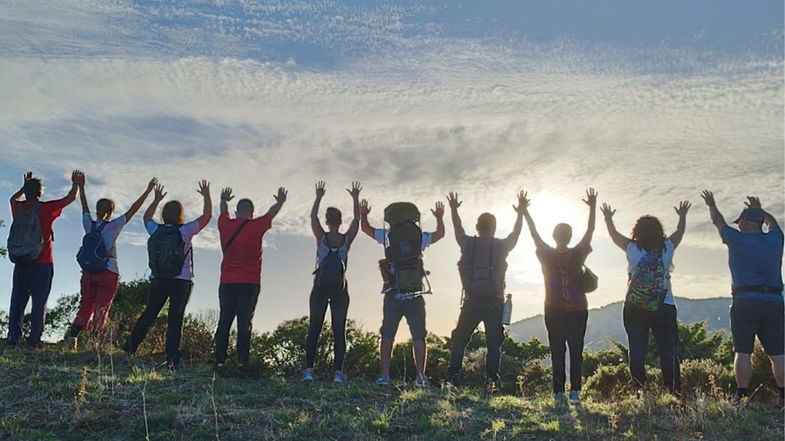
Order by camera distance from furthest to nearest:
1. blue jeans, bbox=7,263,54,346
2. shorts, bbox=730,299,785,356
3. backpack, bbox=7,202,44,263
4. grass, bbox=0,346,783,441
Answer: blue jeans, bbox=7,263,54,346
backpack, bbox=7,202,44,263
shorts, bbox=730,299,785,356
grass, bbox=0,346,783,441

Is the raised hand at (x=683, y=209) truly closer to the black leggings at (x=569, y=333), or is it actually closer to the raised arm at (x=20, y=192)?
the black leggings at (x=569, y=333)

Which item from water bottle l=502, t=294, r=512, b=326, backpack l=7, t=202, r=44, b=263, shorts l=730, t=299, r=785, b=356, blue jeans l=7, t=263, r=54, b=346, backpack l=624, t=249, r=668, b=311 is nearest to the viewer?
shorts l=730, t=299, r=785, b=356

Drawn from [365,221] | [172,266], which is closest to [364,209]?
[365,221]

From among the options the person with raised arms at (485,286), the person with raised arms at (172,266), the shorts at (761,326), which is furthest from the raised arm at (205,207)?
the shorts at (761,326)

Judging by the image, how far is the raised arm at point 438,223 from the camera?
31.6 feet

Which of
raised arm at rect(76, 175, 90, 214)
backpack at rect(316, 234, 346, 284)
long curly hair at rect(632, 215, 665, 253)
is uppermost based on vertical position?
raised arm at rect(76, 175, 90, 214)

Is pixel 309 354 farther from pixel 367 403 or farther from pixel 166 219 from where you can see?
pixel 166 219

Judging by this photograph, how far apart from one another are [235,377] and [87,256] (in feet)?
10.2

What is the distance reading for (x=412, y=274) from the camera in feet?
30.6

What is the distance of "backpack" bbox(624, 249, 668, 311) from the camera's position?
8.82 metres

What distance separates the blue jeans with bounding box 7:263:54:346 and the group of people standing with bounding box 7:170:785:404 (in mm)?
15

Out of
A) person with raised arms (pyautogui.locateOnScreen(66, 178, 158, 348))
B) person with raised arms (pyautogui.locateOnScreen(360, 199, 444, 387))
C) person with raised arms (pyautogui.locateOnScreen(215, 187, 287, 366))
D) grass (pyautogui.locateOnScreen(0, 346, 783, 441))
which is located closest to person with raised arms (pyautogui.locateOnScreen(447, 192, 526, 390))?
person with raised arms (pyautogui.locateOnScreen(360, 199, 444, 387))

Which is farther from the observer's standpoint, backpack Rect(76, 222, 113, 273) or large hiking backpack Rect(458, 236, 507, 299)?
backpack Rect(76, 222, 113, 273)

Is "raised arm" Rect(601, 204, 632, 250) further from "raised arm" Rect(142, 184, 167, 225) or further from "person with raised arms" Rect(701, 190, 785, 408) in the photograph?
"raised arm" Rect(142, 184, 167, 225)
